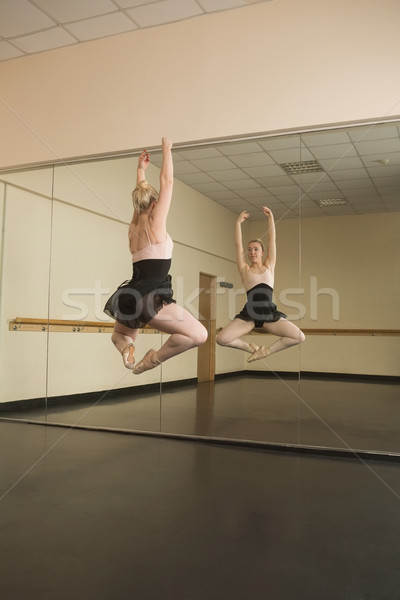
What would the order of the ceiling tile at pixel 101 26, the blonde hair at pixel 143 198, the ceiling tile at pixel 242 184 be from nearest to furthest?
the blonde hair at pixel 143 198
the ceiling tile at pixel 242 184
the ceiling tile at pixel 101 26

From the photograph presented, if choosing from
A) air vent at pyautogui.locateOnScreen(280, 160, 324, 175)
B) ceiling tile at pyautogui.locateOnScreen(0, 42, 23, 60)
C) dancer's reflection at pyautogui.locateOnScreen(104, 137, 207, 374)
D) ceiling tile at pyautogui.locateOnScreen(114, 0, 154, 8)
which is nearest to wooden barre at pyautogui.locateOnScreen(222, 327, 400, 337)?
dancer's reflection at pyautogui.locateOnScreen(104, 137, 207, 374)

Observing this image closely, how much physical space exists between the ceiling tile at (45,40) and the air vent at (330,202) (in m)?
3.29

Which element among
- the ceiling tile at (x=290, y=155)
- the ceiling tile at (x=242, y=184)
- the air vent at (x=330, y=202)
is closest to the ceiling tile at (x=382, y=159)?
the air vent at (x=330, y=202)

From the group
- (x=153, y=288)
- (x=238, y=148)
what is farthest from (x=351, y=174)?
(x=153, y=288)

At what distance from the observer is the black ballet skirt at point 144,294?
433 cm

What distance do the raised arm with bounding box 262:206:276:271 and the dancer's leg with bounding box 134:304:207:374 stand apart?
3.07ft

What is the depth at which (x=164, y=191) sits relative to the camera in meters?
4.50

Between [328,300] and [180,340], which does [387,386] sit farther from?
[180,340]

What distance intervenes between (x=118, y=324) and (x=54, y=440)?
1506 mm

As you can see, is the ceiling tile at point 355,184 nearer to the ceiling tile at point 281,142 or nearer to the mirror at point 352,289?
the mirror at point 352,289

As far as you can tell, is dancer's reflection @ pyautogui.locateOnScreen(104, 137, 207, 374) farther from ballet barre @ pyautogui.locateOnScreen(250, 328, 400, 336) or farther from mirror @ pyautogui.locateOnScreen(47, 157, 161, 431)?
mirror @ pyautogui.locateOnScreen(47, 157, 161, 431)

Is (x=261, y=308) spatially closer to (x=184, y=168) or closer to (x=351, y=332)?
(x=351, y=332)

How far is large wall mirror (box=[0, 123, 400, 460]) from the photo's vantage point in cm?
478

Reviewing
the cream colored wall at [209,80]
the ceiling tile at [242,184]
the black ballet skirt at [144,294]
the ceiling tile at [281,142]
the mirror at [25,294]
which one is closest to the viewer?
the black ballet skirt at [144,294]
